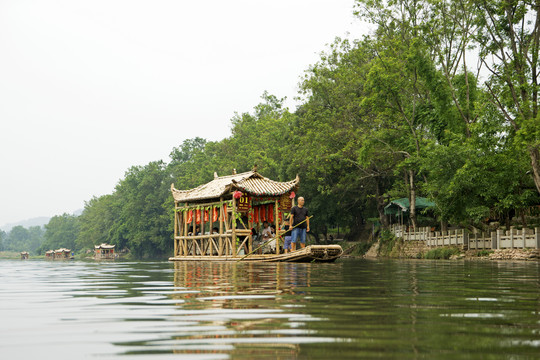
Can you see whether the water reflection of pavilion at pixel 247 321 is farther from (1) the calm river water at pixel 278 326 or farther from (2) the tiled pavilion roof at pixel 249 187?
(2) the tiled pavilion roof at pixel 249 187

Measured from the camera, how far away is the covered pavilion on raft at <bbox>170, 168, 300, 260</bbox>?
2197 centimetres

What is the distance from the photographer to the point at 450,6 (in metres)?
28.9

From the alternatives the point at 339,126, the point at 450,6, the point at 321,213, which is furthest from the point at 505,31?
the point at 321,213

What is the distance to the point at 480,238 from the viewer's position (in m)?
27.7

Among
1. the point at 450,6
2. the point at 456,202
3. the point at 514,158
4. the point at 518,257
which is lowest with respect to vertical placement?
the point at 518,257

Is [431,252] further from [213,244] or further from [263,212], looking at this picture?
[213,244]

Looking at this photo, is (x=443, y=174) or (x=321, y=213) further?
(x=321, y=213)

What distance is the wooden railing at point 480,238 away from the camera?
76.1 feet

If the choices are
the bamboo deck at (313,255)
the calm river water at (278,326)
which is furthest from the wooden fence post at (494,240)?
the calm river water at (278,326)

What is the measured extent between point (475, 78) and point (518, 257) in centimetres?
1153

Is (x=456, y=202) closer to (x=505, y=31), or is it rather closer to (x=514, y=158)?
(x=514, y=158)

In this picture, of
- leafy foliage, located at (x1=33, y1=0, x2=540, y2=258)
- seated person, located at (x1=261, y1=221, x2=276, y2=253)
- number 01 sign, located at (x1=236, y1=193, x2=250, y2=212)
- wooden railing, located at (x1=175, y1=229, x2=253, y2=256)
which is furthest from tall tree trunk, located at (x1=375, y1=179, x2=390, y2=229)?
number 01 sign, located at (x1=236, y1=193, x2=250, y2=212)

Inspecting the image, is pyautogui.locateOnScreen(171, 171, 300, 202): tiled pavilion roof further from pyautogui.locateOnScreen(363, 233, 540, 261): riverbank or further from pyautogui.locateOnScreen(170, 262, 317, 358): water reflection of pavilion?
pyautogui.locateOnScreen(170, 262, 317, 358): water reflection of pavilion

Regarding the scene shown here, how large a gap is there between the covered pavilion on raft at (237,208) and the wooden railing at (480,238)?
9.59 m
